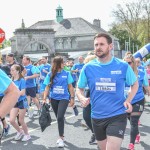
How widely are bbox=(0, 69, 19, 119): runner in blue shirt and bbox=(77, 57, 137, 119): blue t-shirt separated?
2192 millimetres

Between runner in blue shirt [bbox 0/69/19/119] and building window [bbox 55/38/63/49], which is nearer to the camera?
runner in blue shirt [bbox 0/69/19/119]

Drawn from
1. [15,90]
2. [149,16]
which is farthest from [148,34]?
[15,90]

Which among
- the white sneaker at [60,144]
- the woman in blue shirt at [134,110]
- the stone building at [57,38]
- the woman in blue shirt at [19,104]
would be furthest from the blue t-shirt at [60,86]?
the stone building at [57,38]

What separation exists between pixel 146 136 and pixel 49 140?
7.28 feet

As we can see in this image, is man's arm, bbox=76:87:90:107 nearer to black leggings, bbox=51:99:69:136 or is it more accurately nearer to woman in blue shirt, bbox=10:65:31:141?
black leggings, bbox=51:99:69:136

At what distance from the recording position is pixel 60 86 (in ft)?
27.6

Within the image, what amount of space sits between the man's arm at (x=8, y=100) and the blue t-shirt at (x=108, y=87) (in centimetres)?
221

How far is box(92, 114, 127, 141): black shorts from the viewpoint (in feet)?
16.9

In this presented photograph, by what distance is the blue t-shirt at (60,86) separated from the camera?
834cm

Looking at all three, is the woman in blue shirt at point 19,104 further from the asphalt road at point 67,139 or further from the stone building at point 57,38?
the stone building at point 57,38

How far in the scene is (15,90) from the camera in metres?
3.33

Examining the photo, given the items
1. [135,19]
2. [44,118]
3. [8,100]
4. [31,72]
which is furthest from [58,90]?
[135,19]

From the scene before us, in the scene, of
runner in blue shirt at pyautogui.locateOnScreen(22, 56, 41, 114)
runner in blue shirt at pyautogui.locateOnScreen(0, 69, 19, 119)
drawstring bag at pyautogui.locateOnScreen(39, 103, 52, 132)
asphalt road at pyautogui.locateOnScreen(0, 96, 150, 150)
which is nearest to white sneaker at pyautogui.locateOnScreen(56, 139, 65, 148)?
asphalt road at pyautogui.locateOnScreen(0, 96, 150, 150)

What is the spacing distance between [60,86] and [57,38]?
75.6 meters
